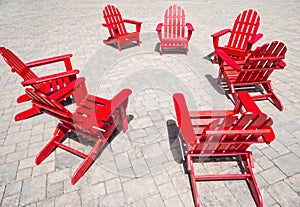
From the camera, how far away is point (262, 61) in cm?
314

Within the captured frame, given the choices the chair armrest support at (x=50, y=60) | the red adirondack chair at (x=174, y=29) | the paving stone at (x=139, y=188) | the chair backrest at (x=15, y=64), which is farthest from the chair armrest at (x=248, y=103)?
the chair backrest at (x=15, y=64)

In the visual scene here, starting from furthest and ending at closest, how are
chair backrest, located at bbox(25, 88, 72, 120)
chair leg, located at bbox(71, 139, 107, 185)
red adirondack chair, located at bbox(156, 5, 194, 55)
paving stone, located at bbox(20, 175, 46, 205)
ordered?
red adirondack chair, located at bbox(156, 5, 194, 55) < chair leg, located at bbox(71, 139, 107, 185) < paving stone, located at bbox(20, 175, 46, 205) < chair backrest, located at bbox(25, 88, 72, 120)

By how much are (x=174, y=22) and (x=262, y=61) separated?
3.14 metres

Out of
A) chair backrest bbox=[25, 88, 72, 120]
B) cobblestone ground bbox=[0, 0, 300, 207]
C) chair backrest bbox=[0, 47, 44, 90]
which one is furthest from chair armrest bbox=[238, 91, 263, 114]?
chair backrest bbox=[0, 47, 44, 90]

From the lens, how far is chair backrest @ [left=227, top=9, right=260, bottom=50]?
14.4ft

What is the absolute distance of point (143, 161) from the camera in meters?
2.66

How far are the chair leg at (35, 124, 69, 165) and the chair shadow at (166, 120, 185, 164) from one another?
171cm

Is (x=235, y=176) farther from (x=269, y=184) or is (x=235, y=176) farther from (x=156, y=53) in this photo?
(x=156, y=53)

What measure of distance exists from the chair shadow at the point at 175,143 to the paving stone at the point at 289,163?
134 cm

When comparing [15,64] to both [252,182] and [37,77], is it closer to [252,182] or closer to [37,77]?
[37,77]

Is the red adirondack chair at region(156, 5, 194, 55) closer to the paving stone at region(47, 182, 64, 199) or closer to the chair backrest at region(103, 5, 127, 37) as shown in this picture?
the chair backrest at region(103, 5, 127, 37)

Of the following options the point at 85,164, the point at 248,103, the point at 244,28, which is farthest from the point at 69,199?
the point at 244,28

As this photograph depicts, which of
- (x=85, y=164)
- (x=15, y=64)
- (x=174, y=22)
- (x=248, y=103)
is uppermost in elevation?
(x=15, y=64)

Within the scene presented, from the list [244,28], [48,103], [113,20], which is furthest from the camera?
[113,20]
